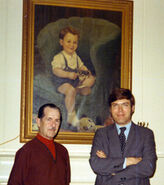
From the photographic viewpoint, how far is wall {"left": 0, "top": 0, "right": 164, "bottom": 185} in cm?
448

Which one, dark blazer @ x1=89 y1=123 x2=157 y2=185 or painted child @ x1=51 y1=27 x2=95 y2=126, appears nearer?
dark blazer @ x1=89 y1=123 x2=157 y2=185

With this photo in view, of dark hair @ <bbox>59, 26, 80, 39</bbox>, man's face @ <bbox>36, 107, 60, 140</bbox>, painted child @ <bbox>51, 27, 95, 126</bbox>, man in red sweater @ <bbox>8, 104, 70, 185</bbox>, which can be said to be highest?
dark hair @ <bbox>59, 26, 80, 39</bbox>

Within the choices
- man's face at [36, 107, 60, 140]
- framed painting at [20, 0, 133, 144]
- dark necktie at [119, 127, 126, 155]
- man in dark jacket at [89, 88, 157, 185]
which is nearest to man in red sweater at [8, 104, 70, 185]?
man's face at [36, 107, 60, 140]

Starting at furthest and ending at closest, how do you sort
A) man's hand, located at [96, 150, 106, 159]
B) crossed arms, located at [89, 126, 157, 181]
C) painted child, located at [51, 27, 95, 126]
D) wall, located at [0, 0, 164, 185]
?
painted child, located at [51, 27, 95, 126]
wall, located at [0, 0, 164, 185]
man's hand, located at [96, 150, 106, 159]
crossed arms, located at [89, 126, 157, 181]

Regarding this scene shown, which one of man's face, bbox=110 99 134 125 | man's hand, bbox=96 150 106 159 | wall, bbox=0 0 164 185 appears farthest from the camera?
wall, bbox=0 0 164 185

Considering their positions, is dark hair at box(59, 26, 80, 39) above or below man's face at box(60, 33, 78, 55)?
above

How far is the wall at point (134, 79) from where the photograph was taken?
4480mm

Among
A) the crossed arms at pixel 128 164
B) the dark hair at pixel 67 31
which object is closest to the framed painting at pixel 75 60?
the dark hair at pixel 67 31

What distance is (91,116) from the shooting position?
4613mm

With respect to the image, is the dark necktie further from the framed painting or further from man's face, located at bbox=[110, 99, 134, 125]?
the framed painting

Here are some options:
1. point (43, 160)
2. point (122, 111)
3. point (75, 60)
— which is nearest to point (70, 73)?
point (75, 60)

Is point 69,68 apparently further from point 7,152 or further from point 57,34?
point 7,152

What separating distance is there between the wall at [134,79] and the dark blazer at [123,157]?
2.87ft

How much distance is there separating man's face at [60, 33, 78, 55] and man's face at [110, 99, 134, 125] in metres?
1.27
